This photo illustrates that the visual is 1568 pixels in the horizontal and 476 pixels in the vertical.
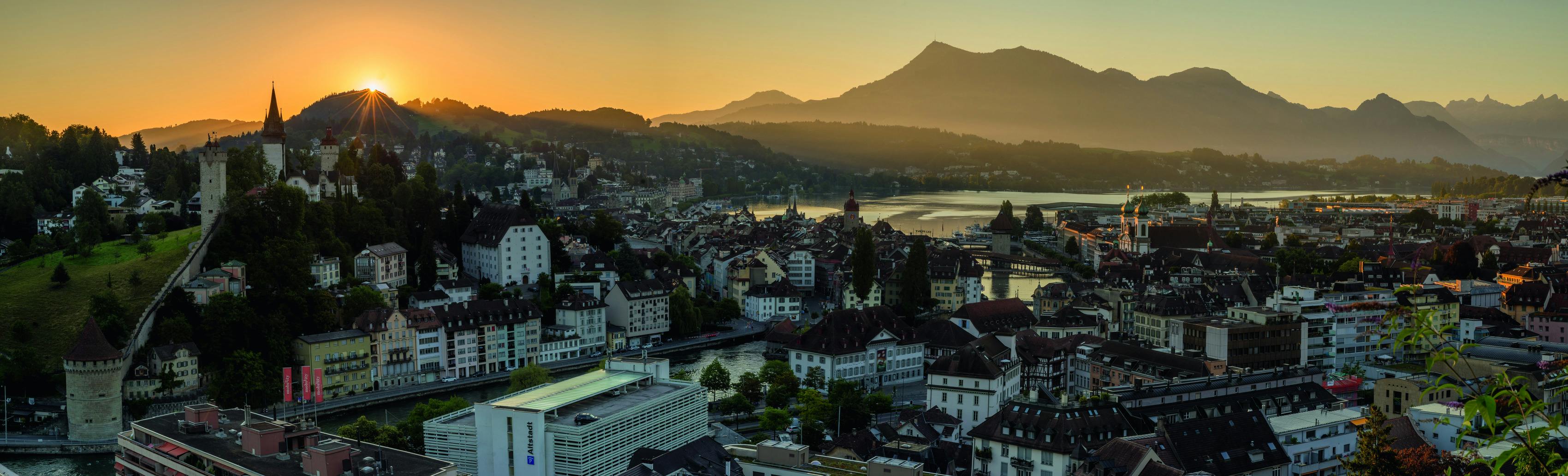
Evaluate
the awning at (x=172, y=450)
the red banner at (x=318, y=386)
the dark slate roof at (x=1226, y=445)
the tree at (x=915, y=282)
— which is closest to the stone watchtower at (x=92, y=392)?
the red banner at (x=318, y=386)

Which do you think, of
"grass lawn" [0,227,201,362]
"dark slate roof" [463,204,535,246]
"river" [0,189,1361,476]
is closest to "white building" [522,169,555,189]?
"river" [0,189,1361,476]

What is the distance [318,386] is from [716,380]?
7.14 m

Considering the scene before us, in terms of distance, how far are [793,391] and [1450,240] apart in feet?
119

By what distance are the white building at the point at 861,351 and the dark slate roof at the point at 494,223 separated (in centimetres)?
998

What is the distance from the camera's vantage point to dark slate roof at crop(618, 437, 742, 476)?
13305mm

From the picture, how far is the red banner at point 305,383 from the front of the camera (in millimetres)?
21781

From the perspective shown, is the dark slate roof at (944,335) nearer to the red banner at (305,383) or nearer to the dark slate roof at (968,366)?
the dark slate roof at (968,366)

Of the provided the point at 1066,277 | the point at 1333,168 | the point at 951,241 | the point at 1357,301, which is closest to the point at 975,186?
the point at 1333,168

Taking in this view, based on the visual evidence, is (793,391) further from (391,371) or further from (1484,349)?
(1484,349)

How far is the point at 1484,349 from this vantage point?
21297 mm

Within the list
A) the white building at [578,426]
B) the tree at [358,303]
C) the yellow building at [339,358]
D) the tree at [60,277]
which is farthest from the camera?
the tree at [358,303]

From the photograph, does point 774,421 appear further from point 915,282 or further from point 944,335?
point 915,282

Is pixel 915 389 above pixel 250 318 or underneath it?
underneath

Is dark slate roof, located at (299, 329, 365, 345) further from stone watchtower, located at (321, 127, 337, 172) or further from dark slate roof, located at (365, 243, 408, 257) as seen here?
stone watchtower, located at (321, 127, 337, 172)
